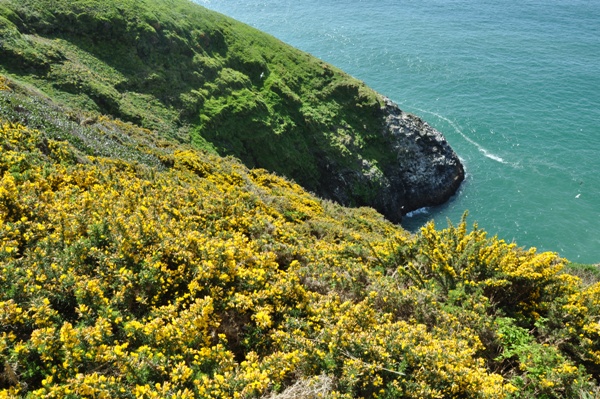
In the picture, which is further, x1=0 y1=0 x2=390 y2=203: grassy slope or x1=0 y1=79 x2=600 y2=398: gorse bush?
x1=0 y1=0 x2=390 y2=203: grassy slope

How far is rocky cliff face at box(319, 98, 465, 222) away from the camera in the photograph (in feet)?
161

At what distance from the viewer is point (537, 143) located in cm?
5616

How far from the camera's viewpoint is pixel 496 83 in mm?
70938

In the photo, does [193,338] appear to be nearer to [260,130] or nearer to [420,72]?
[260,130]

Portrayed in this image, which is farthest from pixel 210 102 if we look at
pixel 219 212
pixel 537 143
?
pixel 537 143

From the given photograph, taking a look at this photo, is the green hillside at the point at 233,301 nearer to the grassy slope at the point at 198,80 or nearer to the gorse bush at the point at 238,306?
the gorse bush at the point at 238,306

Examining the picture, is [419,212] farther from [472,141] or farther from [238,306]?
[238,306]

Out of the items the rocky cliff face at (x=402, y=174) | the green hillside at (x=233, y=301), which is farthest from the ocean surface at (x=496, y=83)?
the green hillside at (x=233, y=301)

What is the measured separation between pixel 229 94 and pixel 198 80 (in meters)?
3.85

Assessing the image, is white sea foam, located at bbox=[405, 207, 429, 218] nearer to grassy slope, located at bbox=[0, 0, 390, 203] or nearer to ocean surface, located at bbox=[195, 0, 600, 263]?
ocean surface, located at bbox=[195, 0, 600, 263]

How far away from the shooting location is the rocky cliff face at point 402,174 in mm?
49000

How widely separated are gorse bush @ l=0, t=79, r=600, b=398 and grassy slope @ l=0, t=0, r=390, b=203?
2496 centimetres

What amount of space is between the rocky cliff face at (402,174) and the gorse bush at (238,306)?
111 feet

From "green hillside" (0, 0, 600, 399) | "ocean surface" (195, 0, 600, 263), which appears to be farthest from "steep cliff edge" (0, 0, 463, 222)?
"green hillside" (0, 0, 600, 399)
